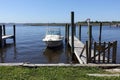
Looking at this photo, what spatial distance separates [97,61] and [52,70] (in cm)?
453

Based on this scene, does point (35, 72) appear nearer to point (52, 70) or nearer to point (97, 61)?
point (52, 70)

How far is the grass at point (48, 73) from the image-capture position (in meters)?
9.73

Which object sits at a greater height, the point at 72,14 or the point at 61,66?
the point at 72,14

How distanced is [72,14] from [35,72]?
829 centimetres

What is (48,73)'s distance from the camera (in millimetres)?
10500

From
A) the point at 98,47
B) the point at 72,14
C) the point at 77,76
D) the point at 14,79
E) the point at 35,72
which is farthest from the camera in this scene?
the point at 72,14

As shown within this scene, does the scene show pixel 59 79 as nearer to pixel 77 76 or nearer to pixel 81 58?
pixel 77 76

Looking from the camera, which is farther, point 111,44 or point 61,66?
point 111,44

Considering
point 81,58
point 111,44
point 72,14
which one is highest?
point 72,14

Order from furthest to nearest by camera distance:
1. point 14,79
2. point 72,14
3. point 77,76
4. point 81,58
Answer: point 72,14, point 81,58, point 77,76, point 14,79

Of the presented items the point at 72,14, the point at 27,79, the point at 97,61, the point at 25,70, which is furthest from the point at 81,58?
the point at 27,79

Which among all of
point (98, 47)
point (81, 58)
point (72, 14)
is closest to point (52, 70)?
point (98, 47)

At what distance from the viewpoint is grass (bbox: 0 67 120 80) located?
9.73 m

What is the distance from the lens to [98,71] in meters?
11.1
